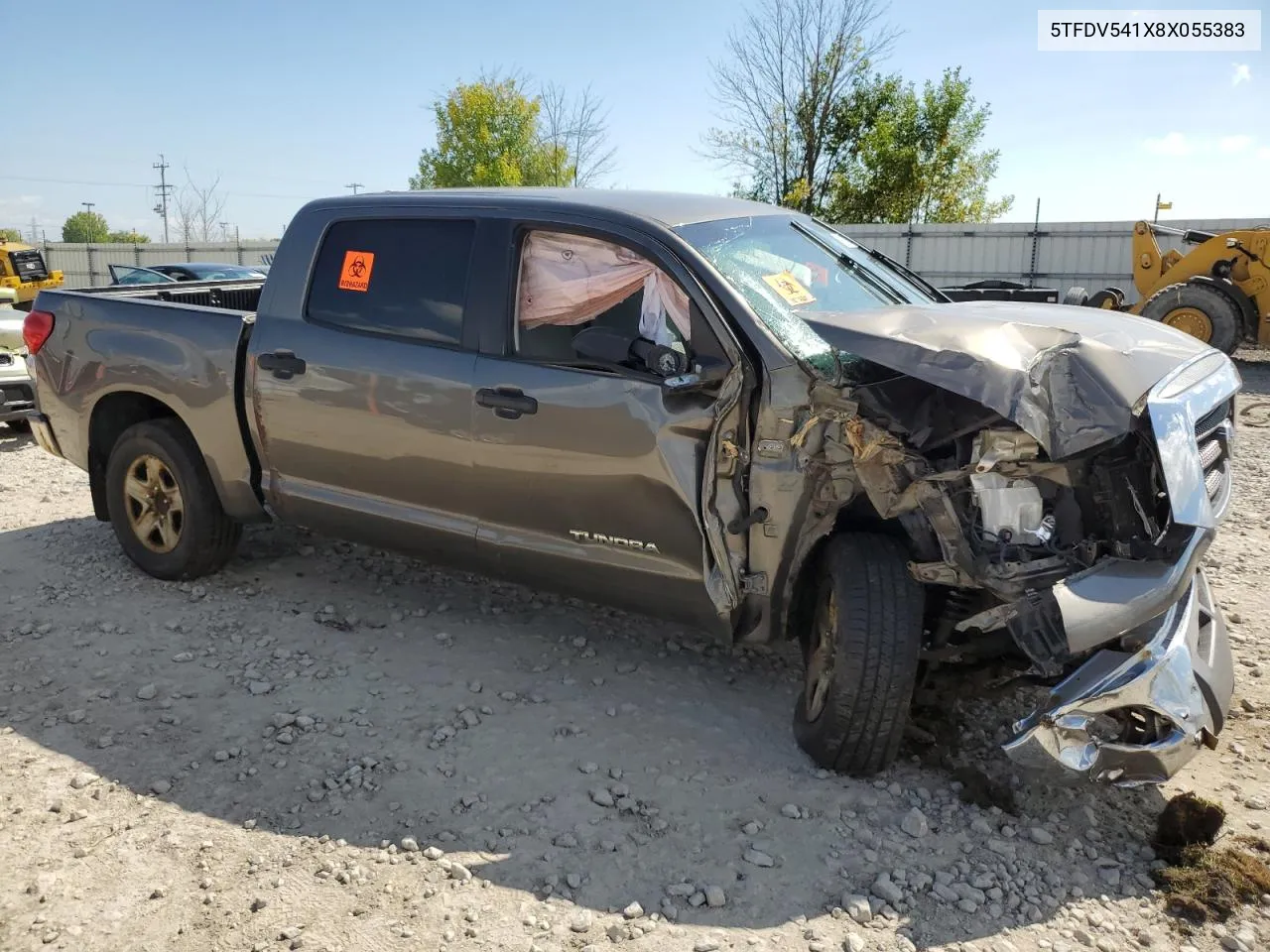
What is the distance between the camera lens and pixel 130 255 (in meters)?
33.7

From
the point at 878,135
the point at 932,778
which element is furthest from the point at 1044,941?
the point at 878,135

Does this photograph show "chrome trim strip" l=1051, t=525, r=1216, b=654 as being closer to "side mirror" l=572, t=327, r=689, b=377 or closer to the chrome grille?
the chrome grille

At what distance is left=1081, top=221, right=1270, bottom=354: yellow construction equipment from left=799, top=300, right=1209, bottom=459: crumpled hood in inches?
479

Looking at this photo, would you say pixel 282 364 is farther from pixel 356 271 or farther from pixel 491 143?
pixel 491 143

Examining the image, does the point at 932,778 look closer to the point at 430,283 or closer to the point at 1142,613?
the point at 1142,613

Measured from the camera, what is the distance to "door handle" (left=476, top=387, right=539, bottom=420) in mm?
3752

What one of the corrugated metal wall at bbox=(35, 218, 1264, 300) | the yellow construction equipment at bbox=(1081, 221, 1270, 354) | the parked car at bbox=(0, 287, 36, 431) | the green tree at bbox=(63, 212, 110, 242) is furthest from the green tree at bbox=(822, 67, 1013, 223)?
the green tree at bbox=(63, 212, 110, 242)

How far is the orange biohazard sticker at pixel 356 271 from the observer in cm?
431

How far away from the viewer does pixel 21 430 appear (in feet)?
30.9

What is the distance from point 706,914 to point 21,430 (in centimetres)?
913

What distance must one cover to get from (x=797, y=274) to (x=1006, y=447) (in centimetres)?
130

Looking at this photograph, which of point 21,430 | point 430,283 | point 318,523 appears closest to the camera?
point 430,283

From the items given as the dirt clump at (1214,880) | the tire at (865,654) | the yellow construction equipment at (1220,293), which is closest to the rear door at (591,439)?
the tire at (865,654)

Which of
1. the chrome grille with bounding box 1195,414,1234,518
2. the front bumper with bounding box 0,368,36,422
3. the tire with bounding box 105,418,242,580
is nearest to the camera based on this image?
the chrome grille with bounding box 1195,414,1234,518
